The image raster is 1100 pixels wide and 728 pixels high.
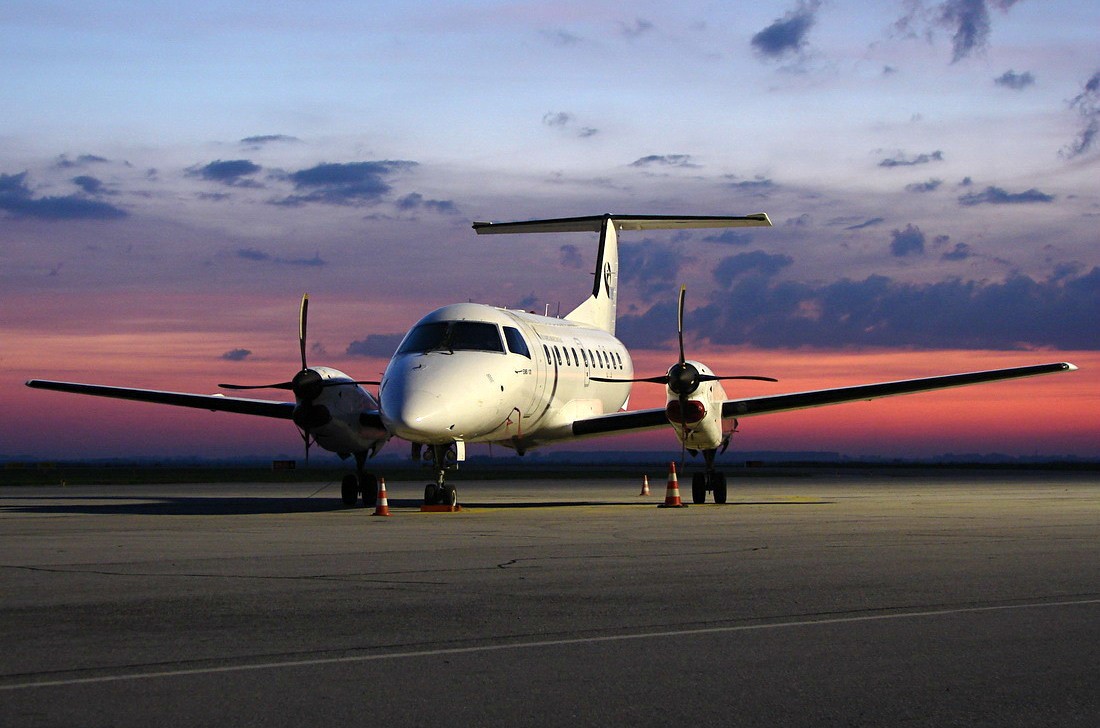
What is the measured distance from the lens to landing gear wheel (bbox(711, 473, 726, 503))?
2744 centimetres

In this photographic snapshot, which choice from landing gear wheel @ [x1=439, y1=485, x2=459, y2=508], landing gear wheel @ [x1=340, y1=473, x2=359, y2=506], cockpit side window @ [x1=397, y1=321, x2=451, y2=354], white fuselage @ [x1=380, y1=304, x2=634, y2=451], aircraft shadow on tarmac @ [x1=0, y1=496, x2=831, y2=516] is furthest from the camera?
Result: landing gear wheel @ [x1=340, y1=473, x2=359, y2=506]

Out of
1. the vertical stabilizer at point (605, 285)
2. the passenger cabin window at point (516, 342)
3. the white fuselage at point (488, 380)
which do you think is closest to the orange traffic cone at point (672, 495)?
the white fuselage at point (488, 380)

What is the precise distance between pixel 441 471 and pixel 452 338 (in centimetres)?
242

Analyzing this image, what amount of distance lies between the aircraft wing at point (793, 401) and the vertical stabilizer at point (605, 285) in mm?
8873

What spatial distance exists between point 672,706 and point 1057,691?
6.25 feet

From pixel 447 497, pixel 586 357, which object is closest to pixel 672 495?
pixel 447 497

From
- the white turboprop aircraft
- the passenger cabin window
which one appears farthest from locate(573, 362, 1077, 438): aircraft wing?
the passenger cabin window

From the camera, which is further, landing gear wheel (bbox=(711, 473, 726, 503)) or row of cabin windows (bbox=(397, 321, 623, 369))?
landing gear wheel (bbox=(711, 473, 726, 503))

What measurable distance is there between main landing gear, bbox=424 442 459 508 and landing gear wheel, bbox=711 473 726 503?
6339mm

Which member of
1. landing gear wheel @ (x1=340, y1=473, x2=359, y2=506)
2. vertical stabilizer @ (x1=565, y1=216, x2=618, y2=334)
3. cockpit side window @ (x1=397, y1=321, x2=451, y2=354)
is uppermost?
vertical stabilizer @ (x1=565, y1=216, x2=618, y2=334)

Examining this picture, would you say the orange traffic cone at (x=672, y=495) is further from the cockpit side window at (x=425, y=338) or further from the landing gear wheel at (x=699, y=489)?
the cockpit side window at (x=425, y=338)

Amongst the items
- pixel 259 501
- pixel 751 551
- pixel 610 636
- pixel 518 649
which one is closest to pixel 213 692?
pixel 518 649

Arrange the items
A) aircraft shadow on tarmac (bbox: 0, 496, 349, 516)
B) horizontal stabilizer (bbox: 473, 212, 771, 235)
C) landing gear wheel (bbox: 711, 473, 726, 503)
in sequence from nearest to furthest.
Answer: aircraft shadow on tarmac (bbox: 0, 496, 349, 516) → landing gear wheel (bbox: 711, 473, 726, 503) → horizontal stabilizer (bbox: 473, 212, 771, 235)

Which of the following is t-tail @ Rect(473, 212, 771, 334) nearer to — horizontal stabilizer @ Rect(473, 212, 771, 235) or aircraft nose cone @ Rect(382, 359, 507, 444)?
horizontal stabilizer @ Rect(473, 212, 771, 235)
